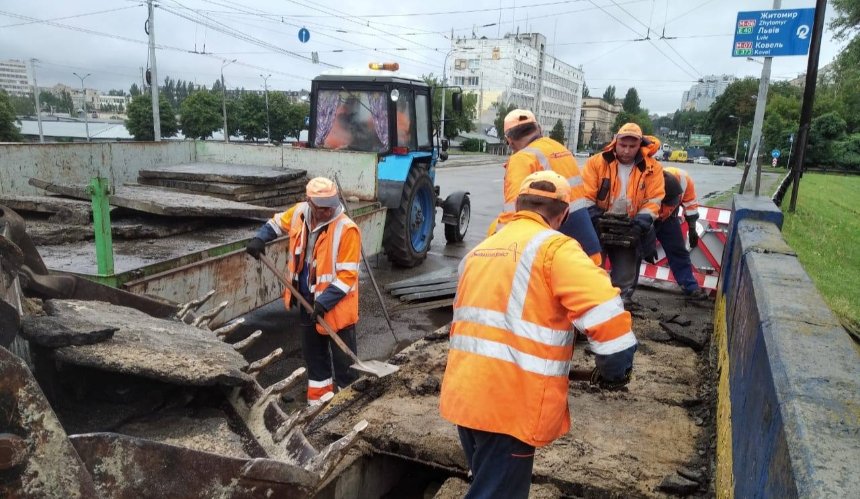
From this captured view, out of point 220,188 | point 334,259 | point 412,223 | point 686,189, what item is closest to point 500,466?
point 334,259

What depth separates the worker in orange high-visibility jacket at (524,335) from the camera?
203cm

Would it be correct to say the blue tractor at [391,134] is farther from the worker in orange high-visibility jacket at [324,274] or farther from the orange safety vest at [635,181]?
the worker in orange high-visibility jacket at [324,274]

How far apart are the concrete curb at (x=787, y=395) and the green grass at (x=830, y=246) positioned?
2.29m

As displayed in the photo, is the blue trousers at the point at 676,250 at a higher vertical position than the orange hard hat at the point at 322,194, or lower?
lower

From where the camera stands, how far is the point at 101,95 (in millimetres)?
143000

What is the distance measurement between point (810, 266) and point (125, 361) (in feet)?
24.4

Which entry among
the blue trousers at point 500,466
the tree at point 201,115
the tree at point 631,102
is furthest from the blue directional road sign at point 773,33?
the tree at point 631,102

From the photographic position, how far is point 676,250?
5875 millimetres

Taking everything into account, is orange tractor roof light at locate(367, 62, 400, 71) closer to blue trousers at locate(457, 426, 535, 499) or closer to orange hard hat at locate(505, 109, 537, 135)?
orange hard hat at locate(505, 109, 537, 135)

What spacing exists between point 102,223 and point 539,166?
2.57 meters

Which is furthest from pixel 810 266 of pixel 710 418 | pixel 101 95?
pixel 101 95

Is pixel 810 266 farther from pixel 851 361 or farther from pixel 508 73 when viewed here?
pixel 508 73

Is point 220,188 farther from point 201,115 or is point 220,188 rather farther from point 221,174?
point 201,115

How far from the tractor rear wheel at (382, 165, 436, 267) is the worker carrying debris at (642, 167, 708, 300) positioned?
2970 mm
